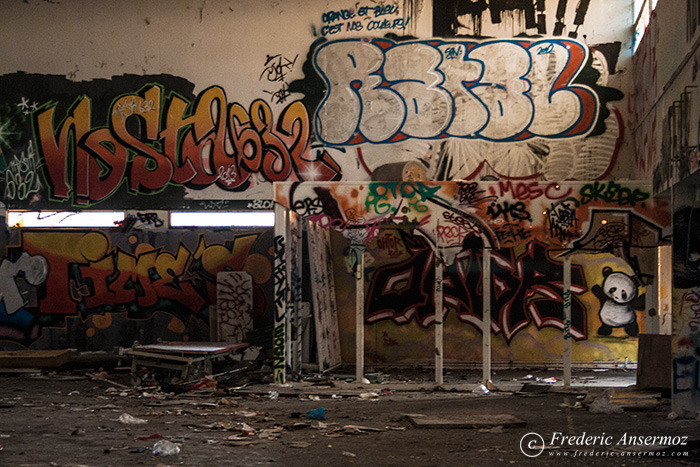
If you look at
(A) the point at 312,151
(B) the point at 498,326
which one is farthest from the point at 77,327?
(B) the point at 498,326

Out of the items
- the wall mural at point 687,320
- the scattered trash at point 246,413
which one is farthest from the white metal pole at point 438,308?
the wall mural at point 687,320

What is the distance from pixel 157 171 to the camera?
1698cm

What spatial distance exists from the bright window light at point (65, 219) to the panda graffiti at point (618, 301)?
34.1 ft

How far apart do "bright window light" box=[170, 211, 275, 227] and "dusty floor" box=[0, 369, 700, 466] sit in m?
4.46

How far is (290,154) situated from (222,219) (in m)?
2.06

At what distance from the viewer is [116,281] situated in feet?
55.6

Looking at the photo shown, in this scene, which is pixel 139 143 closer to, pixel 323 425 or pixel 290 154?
→ pixel 290 154

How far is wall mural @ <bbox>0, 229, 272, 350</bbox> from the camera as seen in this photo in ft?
55.3

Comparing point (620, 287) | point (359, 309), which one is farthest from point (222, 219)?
point (620, 287)

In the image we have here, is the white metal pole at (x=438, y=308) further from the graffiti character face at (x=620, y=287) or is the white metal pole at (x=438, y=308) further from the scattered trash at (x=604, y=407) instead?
the graffiti character face at (x=620, y=287)

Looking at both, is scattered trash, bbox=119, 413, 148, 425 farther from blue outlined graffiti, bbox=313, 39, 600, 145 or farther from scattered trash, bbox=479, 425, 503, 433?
blue outlined graffiti, bbox=313, 39, 600, 145

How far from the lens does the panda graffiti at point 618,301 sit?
15977 millimetres

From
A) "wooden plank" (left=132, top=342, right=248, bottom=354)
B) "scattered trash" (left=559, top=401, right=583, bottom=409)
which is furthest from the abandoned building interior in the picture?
"scattered trash" (left=559, top=401, right=583, bottom=409)

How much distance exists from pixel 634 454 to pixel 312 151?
406 inches
